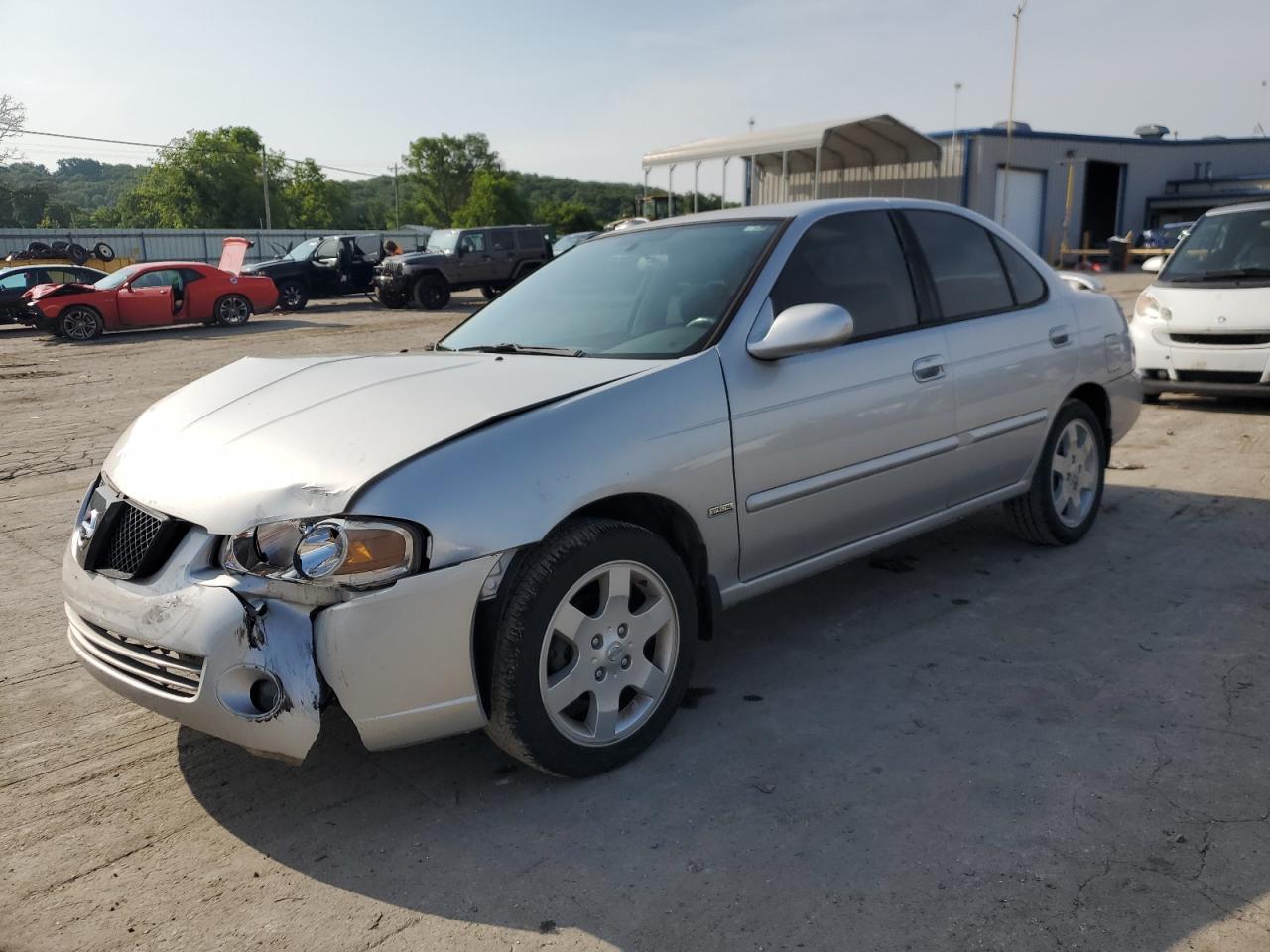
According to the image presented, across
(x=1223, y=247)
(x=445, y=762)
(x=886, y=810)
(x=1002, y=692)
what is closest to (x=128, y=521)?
(x=445, y=762)

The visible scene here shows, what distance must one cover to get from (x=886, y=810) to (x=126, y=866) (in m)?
1.99

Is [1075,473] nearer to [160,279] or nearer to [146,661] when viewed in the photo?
[146,661]

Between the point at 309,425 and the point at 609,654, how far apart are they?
3.56 feet

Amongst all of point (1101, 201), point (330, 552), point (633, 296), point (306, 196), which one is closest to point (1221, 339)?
point (633, 296)

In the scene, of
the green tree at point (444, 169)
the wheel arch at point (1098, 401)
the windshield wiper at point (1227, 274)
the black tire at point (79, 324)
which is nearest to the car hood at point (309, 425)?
the wheel arch at point (1098, 401)

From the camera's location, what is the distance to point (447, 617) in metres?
2.59

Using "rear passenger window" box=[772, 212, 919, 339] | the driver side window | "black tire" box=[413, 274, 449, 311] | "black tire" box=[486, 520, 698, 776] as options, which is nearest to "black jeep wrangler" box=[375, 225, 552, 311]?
"black tire" box=[413, 274, 449, 311]

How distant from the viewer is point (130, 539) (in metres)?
2.79

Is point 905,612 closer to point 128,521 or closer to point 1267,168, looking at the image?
point 128,521

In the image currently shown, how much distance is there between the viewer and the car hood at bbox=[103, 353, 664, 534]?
2.62 metres

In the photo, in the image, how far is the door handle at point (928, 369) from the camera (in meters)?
3.94

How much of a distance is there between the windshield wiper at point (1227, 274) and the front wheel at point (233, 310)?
17.2m

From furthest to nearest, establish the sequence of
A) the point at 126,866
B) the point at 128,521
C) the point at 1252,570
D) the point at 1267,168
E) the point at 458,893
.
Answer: the point at 1267,168, the point at 1252,570, the point at 128,521, the point at 126,866, the point at 458,893

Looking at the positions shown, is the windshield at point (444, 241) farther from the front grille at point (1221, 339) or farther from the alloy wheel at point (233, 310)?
the front grille at point (1221, 339)
